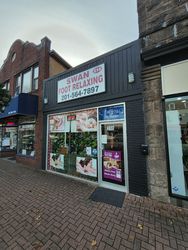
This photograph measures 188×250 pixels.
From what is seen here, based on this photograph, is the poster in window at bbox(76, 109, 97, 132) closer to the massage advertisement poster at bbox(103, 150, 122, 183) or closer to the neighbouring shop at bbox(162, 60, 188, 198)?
the massage advertisement poster at bbox(103, 150, 122, 183)

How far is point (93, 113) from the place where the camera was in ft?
18.8

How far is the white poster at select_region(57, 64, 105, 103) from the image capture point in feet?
18.0

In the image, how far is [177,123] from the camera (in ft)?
13.1

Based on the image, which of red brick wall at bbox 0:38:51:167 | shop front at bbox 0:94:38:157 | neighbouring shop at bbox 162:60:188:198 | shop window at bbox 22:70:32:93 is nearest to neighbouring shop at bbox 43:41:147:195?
neighbouring shop at bbox 162:60:188:198

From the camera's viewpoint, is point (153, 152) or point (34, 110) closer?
point (153, 152)

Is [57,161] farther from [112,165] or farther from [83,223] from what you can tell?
[83,223]

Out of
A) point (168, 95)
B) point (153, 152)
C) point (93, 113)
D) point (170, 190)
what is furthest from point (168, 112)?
point (93, 113)

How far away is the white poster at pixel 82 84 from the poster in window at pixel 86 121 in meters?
0.77

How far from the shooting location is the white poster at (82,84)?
5484mm

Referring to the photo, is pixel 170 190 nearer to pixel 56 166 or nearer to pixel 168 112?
pixel 168 112

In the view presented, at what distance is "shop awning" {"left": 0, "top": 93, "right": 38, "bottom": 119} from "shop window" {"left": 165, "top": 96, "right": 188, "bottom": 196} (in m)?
6.89

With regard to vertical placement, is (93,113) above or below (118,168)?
above

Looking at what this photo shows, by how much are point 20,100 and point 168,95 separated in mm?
7017

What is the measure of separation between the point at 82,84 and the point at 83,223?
4.99 m
